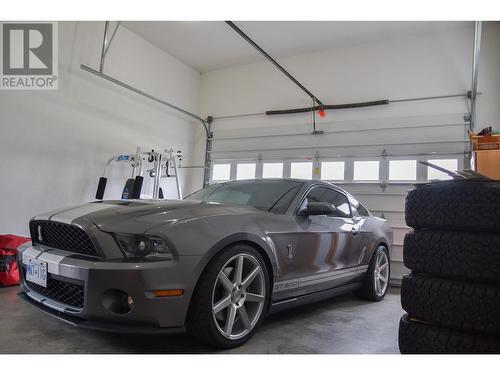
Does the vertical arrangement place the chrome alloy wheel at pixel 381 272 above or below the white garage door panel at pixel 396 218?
below

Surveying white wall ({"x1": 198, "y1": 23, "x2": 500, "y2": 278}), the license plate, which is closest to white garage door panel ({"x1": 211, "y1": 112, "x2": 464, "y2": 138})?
white wall ({"x1": 198, "y1": 23, "x2": 500, "y2": 278})

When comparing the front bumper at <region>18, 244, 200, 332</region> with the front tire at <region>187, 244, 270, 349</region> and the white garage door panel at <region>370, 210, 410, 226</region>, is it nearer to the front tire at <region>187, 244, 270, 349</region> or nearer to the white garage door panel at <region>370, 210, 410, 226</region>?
the front tire at <region>187, 244, 270, 349</region>

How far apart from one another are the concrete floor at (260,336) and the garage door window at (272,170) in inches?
143

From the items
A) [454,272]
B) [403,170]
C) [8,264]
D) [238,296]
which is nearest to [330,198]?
[238,296]

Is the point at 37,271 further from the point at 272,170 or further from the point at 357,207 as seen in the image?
the point at 272,170

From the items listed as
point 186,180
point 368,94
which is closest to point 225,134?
point 186,180

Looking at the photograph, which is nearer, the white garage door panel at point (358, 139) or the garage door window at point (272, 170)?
the white garage door panel at point (358, 139)

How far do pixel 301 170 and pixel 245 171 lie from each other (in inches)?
46.5

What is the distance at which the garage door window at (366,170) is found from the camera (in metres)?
5.68

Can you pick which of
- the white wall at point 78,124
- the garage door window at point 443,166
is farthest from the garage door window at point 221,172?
the garage door window at point 443,166

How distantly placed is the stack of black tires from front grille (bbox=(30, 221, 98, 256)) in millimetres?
1547

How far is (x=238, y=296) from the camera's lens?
2.03 m

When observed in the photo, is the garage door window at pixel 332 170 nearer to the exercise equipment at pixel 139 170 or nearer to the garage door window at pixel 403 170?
the garage door window at pixel 403 170

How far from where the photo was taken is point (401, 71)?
575 centimetres
